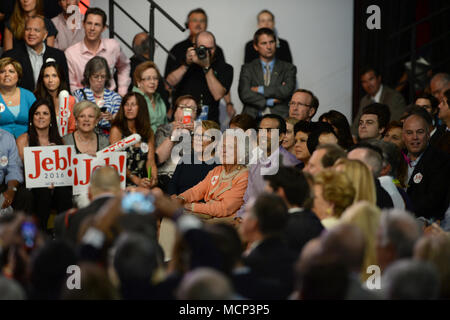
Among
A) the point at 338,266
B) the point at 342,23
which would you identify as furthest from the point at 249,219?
the point at 342,23

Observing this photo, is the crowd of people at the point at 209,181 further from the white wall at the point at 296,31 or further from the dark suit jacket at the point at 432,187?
the white wall at the point at 296,31

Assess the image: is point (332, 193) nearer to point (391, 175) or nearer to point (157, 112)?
point (391, 175)

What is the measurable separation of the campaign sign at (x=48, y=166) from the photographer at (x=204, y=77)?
5.63ft

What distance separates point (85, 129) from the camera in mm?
5996

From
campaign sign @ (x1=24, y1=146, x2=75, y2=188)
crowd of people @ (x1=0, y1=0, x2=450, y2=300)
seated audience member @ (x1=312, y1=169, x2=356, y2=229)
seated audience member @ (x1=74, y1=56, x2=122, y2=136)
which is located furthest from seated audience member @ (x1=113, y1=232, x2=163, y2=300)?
seated audience member @ (x1=74, y1=56, x2=122, y2=136)

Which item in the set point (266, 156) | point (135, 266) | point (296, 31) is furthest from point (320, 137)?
point (296, 31)

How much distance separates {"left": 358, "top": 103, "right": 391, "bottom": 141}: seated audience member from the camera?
6.20 metres

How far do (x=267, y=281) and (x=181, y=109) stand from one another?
3.48 m

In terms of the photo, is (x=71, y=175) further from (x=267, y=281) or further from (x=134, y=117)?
(x=267, y=281)

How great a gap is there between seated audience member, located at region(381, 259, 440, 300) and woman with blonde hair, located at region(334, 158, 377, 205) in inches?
39.1

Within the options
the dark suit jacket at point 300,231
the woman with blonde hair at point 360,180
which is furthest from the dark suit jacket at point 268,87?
the dark suit jacket at point 300,231

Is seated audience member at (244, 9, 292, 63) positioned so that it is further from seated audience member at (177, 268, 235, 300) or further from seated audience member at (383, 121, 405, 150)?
seated audience member at (177, 268, 235, 300)

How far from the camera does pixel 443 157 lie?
5.43m
